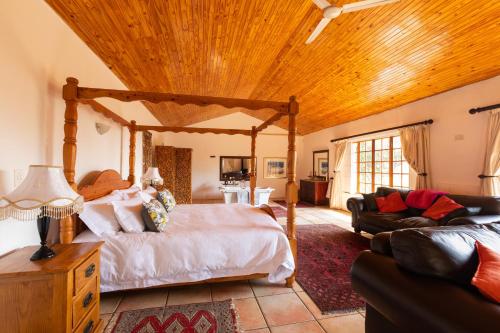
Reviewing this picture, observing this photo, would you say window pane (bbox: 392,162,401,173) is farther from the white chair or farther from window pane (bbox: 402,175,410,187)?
the white chair

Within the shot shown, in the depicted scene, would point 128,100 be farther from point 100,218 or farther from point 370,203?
point 370,203

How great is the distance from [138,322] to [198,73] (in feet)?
11.2

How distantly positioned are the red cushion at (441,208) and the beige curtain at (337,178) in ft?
10.3

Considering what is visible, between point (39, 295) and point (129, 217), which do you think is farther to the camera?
point (129, 217)

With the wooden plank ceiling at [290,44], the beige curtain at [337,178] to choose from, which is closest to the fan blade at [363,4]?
the wooden plank ceiling at [290,44]

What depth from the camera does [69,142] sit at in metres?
1.84

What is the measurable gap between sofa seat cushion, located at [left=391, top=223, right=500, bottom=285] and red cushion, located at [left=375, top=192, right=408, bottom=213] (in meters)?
2.60

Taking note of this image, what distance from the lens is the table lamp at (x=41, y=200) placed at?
1188mm

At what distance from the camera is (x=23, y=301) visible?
3.72 feet

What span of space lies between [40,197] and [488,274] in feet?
7.52

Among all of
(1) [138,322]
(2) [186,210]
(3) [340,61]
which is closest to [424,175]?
(3) [340,61]

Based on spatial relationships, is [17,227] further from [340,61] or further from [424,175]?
[424,175]

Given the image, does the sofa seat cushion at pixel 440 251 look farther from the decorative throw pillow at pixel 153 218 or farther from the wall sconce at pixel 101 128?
the wall sconce at pixel 101 128

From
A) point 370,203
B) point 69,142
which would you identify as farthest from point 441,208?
point 69,142
